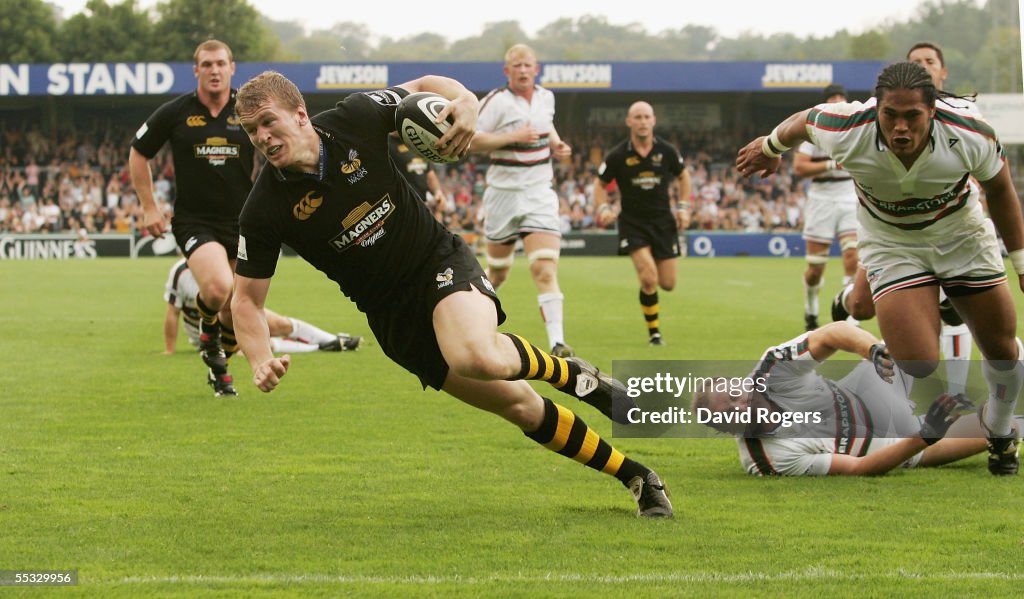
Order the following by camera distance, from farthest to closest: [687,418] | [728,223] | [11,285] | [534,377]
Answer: [728,223], [11,285], [687,418], [534,377]

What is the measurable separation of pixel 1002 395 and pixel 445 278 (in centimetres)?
318

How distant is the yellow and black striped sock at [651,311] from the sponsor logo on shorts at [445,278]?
8219 mm

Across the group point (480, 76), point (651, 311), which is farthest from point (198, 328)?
point (480, 76)

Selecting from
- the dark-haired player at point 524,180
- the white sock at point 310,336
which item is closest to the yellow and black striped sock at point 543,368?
the dark-haired player at point 524,180

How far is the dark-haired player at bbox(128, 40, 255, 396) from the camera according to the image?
31.1 ft

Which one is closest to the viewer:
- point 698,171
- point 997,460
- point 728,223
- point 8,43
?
point 997,460

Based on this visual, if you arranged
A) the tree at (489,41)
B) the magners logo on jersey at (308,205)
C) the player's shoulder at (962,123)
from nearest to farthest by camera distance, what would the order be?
1. the magners logo on jersey at (308,205)
2. the player's shoulder at (962,123)
3. the tree at (489,41)

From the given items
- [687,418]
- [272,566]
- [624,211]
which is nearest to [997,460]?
[687,418]

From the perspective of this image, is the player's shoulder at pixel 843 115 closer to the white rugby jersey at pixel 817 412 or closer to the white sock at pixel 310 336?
the white rugby jersey at pixel 817 412

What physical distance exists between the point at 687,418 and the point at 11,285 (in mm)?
18505

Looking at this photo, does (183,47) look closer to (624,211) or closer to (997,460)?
(624,211)

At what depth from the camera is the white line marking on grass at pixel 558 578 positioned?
461cm

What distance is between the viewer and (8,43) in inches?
2581

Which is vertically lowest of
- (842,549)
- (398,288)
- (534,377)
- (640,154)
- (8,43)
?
(842,549)
